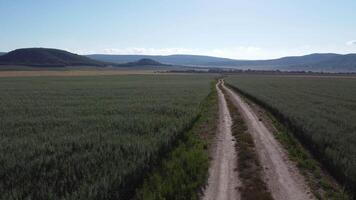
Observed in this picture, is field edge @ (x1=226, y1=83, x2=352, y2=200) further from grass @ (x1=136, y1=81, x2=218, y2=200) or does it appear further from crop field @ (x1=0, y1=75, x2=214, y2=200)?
crop field @ (x1=0, y1=75, x2=214, y2=200)

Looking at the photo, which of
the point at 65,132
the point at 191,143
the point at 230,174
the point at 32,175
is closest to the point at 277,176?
the point at 230,174

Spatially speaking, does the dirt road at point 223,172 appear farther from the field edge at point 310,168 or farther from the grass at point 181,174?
the field edge at point 310,168

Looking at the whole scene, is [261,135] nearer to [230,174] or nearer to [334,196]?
[230,174]

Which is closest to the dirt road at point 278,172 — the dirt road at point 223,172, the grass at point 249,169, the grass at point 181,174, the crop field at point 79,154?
the grass at point 249,169

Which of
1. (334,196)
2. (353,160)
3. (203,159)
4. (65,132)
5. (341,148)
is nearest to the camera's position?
(334,196)

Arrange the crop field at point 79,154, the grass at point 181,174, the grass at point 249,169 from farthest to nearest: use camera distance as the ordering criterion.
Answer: the grass at point 249,169 → the grass at point 181,174 → the crop field at point 79,154

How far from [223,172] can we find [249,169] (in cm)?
110

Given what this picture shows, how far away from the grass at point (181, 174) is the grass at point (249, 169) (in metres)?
1.34

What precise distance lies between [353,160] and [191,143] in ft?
22.8

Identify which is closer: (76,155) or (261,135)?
(76,155)

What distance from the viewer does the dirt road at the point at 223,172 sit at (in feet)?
32.0

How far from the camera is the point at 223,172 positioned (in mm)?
11766

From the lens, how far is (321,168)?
12.4 m

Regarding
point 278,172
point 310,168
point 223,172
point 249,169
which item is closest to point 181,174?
point 223,172
